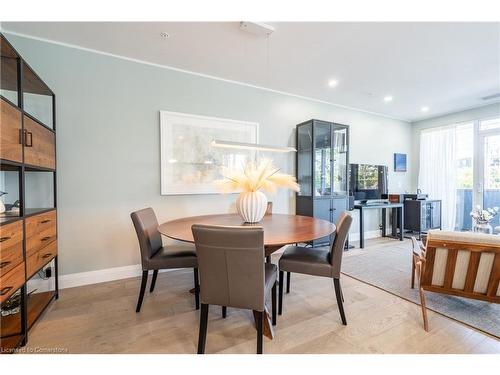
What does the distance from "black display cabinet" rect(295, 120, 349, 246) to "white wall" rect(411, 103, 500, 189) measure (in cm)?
256

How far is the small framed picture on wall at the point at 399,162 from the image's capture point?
5.20m

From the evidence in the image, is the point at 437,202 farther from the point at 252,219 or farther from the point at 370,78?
the point at 252,219

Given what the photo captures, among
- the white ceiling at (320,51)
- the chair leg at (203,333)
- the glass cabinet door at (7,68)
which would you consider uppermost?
the white ceiling at (320,51)

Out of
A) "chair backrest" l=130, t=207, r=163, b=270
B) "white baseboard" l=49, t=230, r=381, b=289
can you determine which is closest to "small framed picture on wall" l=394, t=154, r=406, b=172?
"chair backrest" l=130, t=207, r=163, b=270

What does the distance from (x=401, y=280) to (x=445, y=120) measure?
13.6 ft

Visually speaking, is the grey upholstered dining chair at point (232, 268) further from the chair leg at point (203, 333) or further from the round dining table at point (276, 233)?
the round dining table at point (276, 233)

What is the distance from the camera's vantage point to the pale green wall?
8.09 ft

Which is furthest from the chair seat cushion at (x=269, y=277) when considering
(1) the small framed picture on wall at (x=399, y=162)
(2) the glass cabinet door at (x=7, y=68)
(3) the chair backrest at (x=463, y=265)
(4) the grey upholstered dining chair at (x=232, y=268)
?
(1) the small framed picture on wall at (x=399, y=162)

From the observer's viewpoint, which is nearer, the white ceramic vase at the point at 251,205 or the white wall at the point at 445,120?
the white ceramic vase at the point at 251,205

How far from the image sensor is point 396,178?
5293mm

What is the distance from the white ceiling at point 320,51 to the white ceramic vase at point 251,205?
1590 millimetres
